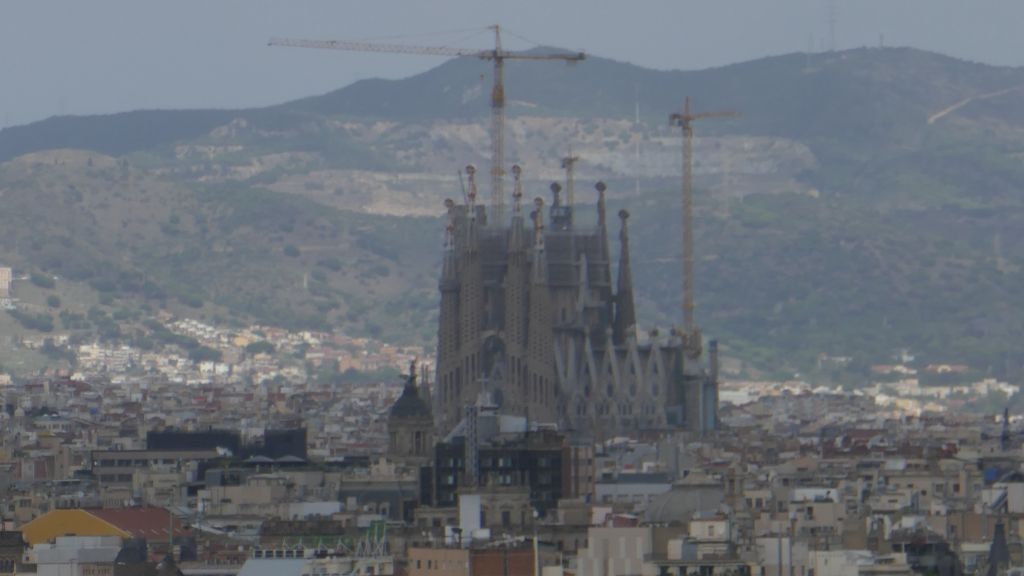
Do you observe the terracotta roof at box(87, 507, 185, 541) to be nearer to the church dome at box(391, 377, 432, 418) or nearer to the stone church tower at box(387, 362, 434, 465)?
the stone church tower at box(387, 362, 434, 465)

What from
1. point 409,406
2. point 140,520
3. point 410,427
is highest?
point 409,406

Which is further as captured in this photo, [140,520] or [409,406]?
[409,406]

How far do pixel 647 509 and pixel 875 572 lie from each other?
27.7m

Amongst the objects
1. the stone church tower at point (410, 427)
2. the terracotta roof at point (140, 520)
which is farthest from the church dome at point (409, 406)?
the terracotta roof at point (140, 520)

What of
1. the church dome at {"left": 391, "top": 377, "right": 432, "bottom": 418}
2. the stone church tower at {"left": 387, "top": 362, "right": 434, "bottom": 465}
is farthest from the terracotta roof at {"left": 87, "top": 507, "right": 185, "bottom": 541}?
the church dome at {"left": 391, "top": 377, "right": 432, "bottom": 418}

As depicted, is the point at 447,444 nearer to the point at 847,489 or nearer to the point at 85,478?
the point at 847,489

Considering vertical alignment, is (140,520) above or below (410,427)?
below

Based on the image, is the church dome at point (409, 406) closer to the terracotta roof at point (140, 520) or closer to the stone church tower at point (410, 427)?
the stone church tower at point (410, 427)

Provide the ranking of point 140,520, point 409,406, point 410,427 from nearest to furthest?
1. point 140,520
2. point 410,427
3. point 409,406

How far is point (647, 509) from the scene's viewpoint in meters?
101

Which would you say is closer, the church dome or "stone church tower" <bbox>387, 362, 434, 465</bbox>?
"stone church tower" <bbox>387, 362, 434, 465</bbox>

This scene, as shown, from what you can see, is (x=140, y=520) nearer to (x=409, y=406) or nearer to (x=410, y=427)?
(x=410, y=427)

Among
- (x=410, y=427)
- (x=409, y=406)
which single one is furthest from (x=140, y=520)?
(x=409, y=406)

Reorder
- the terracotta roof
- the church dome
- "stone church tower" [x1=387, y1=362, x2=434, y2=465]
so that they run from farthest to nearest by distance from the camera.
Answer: the church dome < "stone church tower" [x1=387, y1=362, x2=434, y2=465] < the terracotta roof
